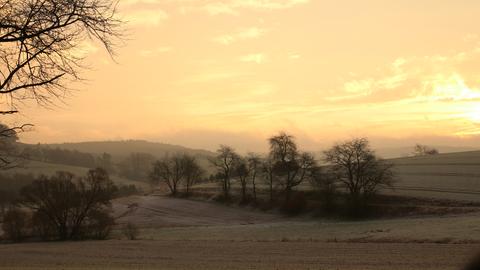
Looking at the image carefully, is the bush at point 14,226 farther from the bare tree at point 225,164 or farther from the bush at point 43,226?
the bare tree at point 225,164

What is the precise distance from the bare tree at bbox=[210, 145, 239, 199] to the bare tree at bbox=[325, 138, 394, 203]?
26.1 meters

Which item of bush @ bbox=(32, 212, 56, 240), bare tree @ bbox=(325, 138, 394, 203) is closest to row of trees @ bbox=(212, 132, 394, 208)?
bare tree @ bbox=(325, 138, 394, 203)

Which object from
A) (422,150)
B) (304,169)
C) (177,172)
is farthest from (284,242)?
(422,150)

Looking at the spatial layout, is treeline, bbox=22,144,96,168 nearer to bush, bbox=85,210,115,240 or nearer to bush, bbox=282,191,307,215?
bush, bbox=282,191,307,215

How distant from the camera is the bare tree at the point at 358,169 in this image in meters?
71.8

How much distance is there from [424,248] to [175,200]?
70610 millimetres

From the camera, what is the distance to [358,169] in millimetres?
73875

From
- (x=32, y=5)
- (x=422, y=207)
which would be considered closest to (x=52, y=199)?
(x=422, y=207)

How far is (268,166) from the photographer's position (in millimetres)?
92812

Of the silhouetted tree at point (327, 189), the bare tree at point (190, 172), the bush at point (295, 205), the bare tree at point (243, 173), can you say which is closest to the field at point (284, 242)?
the bush at point (295, 205)

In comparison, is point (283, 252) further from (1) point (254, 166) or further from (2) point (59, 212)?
(1) point (254, 166)

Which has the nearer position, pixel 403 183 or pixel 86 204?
pixel 86 204

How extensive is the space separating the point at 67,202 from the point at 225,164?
156 ft

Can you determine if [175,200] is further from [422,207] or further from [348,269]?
[348,269]
